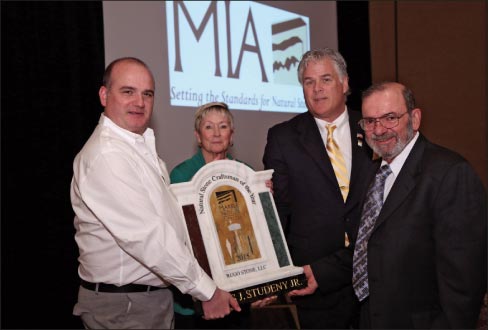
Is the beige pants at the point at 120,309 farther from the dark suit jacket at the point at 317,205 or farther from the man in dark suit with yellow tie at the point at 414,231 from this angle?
the man in dark suit with yellow tie at the point at 414,231

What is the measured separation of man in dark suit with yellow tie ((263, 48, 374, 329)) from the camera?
7.88 feet

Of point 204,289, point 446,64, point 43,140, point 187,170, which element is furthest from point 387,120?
point 446,64

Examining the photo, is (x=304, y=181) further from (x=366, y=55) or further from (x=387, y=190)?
(x=366, y=55)

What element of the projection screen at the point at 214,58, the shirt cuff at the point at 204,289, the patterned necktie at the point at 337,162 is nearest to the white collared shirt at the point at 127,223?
the shirt cuff at the point at 204,289

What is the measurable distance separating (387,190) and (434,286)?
1.38ft

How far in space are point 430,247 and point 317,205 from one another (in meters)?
0.70

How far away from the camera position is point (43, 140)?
12.1ft

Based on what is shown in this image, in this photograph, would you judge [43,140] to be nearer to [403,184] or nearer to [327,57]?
[327,57]

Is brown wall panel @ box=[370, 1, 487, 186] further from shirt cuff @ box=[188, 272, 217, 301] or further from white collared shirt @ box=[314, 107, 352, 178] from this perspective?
shirt cuff @ box=[188, 272, 217, 301]

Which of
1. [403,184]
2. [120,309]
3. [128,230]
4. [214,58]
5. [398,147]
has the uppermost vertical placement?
[214,58]

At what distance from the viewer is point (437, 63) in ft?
23.1

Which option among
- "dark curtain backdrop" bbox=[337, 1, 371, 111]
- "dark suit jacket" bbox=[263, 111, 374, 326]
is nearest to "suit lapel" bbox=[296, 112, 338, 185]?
"dark suit jacket" bbox=[263, 111, 374, 326]

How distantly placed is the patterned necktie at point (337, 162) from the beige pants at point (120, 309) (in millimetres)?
1057

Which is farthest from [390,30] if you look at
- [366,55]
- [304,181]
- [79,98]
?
[304,181]
